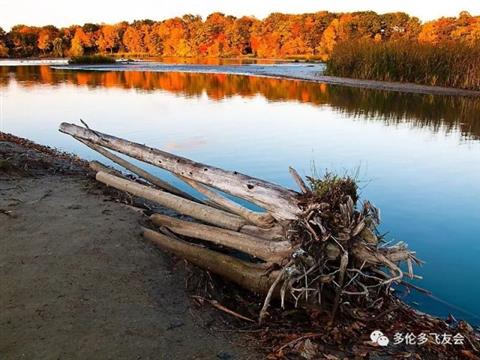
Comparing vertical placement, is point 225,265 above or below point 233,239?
below

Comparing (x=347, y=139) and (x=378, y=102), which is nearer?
(x=347, y=139)

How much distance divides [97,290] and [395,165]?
25.3 feet

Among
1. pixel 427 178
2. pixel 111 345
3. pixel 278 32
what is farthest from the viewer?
Result: pixel 278 32

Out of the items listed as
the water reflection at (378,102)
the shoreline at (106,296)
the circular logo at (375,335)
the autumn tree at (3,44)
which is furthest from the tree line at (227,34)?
the circular logo at (375,335)

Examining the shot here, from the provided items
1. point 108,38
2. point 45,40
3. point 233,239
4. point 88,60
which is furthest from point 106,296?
point 108,38

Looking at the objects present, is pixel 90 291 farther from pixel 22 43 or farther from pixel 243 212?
pixel 22 43

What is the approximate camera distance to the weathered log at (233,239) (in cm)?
421

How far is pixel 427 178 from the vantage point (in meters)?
9.13

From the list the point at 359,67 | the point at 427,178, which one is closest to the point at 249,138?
the point at 427,178

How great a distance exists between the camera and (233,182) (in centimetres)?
473

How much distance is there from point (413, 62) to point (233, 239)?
24.6 m

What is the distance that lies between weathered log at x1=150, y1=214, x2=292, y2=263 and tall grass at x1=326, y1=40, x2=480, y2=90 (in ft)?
71.7

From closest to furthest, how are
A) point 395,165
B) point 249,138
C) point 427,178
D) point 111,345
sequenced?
1. point 111,345
2. point 427,178
3. point 395,165
4. point 249,138

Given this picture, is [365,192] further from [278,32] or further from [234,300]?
[278,32]
